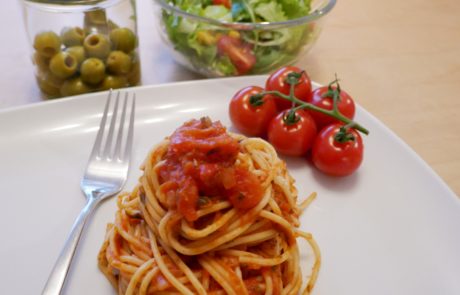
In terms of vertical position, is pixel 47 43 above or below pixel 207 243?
above

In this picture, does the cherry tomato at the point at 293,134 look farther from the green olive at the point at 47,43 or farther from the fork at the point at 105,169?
the green olive at the point at 47,43

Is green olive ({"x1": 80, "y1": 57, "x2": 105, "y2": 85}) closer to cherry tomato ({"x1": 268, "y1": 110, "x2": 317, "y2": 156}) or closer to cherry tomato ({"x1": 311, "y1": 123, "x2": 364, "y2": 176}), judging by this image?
cherry tomato ({"x1": 268, "y1": 110, "x2": 317, "y2": 156})

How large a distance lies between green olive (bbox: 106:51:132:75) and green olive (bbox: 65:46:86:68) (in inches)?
5.4

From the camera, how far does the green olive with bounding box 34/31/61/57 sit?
8.26ft

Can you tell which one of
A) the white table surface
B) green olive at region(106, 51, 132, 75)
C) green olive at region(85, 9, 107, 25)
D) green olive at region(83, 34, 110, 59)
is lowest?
the white table surface

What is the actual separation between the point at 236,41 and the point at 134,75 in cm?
65

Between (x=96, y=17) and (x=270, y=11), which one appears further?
(x=270, y=11)

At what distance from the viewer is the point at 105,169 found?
2.13m

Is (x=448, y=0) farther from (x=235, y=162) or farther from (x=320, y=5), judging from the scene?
(x=235, y=162)

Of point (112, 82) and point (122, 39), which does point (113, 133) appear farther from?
point (122, 39)

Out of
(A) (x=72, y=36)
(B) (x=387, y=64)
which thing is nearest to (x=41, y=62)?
(A) (x=72, y=36)

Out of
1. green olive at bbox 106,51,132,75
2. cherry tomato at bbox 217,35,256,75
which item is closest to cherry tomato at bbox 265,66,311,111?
cherry tomato at bbox 217,35,256,75

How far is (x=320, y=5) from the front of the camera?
134 inches

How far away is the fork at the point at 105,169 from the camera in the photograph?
5.87 feet
